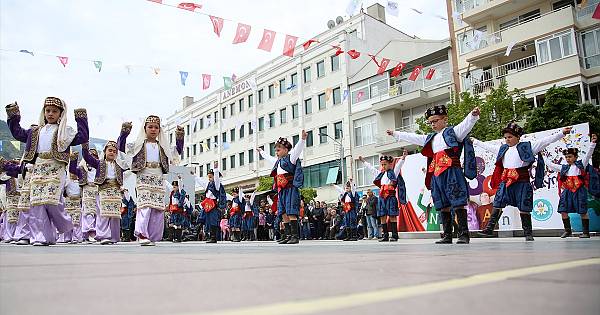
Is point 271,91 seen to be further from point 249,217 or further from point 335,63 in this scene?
point 249,217

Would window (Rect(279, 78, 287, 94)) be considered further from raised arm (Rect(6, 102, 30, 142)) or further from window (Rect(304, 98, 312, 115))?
raised arm (Rect(6, 102, 30, 142))

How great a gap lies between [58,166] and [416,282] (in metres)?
7.26

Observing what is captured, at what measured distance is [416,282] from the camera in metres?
1.59

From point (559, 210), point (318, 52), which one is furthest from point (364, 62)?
point (559, 210)

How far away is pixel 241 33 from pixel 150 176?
7960 millimetres

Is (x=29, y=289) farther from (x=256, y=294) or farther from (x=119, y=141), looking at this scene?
(x=119, y=141)

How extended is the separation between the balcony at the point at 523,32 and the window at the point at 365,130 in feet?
24.3

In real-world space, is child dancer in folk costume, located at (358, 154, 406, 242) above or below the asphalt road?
above

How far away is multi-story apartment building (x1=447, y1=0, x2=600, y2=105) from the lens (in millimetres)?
20828

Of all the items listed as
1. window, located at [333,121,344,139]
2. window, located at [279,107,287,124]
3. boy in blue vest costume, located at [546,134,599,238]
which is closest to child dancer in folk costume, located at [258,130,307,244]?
boy in blue vest costume, located at [546,134,599,238]

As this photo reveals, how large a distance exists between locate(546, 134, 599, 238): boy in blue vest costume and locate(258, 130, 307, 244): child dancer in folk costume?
195 inches

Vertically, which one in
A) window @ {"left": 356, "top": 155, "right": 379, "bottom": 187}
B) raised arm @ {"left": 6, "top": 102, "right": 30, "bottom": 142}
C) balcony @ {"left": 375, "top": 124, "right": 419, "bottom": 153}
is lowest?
raised arm @ {"left": 6, "top": 102, "right": 30, "bottom": 142}

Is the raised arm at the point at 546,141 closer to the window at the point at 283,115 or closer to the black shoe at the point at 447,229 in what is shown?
the black shoe at the point at 447,229

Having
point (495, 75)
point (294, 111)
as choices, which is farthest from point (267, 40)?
point (294, 111)
